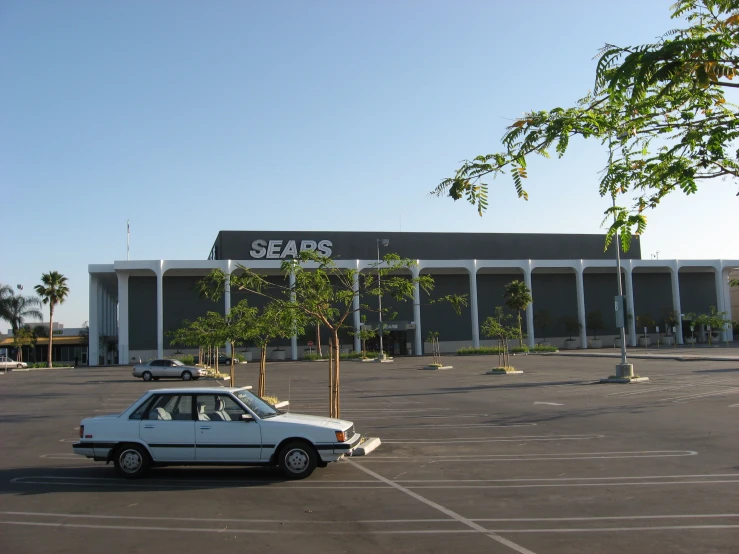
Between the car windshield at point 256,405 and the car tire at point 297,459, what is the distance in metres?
0.70

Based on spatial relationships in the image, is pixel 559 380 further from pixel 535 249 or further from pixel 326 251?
pixel 535 249

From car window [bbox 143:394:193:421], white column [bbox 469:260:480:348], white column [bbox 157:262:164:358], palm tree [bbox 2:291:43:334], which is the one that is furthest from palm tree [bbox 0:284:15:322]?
car window [bbox 143:394:193:421]

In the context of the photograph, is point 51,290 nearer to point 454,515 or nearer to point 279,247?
point 279,247

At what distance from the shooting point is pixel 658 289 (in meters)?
77.6

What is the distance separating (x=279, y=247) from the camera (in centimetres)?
6906

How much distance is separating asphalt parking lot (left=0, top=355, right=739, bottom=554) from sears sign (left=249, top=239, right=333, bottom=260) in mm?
49975

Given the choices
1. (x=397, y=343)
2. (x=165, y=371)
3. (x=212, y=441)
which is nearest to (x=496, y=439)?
(x=212, y=441)

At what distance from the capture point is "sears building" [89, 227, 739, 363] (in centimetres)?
6412

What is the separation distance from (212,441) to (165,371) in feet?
114

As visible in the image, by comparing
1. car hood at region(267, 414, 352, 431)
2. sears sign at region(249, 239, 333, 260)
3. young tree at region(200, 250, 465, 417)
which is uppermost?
sears sign at region(249, 239, 333, 260)

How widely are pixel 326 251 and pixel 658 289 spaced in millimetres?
38939

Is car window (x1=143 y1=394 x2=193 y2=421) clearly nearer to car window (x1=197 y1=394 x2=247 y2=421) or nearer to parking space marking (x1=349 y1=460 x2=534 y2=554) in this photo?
car window (x1=197 y1=394 x2=247 y2=421)

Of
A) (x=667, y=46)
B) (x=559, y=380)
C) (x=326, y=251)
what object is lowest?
(x=559, y=380)

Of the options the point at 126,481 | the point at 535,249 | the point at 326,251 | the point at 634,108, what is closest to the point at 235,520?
the point at 126,481
